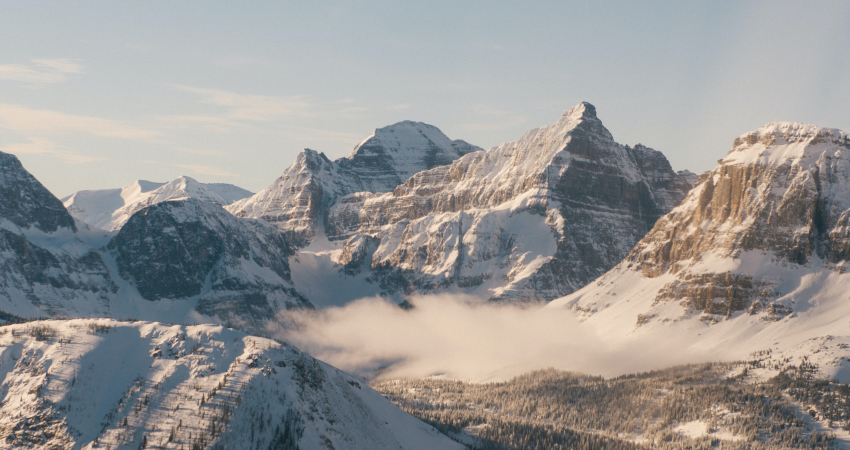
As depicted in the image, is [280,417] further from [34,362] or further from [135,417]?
[34,362]

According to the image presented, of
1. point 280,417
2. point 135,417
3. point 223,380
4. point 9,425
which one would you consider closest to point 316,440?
point 280,417

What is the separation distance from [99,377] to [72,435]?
1600 cm

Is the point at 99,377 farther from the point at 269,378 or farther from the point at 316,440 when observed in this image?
the point at 316,440

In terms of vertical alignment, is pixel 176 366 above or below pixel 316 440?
above

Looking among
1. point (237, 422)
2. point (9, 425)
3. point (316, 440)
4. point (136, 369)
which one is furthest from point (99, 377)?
point (316, 440)

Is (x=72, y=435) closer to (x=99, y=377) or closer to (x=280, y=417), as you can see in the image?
(x=99, y=377)

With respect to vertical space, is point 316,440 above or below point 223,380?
below

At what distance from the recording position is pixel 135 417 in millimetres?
187125

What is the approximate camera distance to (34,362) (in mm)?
197875

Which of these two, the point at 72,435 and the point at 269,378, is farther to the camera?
the point at 269,378

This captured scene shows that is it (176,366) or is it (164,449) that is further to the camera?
(176,366)

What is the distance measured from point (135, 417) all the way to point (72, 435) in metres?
12.2

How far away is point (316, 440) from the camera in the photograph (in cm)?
19488

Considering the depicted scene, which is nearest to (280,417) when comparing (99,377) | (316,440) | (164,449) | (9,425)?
(316,440)
